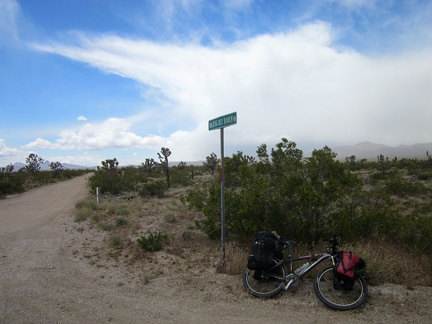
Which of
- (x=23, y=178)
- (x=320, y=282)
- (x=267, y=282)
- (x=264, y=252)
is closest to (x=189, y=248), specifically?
(x=267, y=282)

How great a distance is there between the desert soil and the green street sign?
2.95 m

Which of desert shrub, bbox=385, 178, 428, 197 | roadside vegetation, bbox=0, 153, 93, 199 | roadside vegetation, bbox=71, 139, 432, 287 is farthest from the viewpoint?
roadside vegetation, bbox=0, 153, 93, 199

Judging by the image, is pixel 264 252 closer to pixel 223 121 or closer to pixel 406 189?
pixel 223 121

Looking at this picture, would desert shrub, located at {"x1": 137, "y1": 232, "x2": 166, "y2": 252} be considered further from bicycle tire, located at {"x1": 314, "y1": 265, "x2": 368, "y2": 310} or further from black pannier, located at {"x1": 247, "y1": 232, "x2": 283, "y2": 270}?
bicycle tire, located at {"x1": 314, "y1": 265, "x2": 368, "y2": 310}

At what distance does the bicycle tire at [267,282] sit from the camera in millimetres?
5020

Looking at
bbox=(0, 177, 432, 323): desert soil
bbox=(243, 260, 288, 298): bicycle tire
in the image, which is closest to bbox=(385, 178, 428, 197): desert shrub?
bbox=(0, 177, 432, 323): desert soil

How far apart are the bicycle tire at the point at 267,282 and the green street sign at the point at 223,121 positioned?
2.64 m

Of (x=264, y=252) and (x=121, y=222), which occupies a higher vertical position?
(x=264, y=252)

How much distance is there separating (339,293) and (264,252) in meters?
1.29

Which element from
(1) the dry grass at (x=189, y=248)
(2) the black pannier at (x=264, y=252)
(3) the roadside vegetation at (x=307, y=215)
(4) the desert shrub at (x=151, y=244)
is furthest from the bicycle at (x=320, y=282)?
(4) the desert shrub at (x=151, y=244)

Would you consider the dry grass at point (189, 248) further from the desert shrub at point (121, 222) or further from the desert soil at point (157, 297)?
the desert soil at point (157, 297)

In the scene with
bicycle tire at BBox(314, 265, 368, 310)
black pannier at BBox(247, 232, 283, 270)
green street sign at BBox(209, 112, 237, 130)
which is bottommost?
bicycle tire at BBox(314, 265, 368, 310)

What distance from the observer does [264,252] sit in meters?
5.06

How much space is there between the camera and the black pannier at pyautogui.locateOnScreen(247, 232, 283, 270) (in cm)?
500
